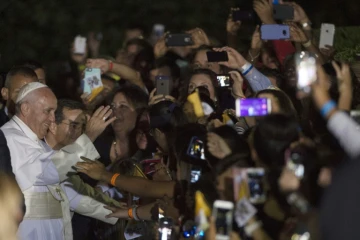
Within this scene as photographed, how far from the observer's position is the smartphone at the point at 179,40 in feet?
35.4

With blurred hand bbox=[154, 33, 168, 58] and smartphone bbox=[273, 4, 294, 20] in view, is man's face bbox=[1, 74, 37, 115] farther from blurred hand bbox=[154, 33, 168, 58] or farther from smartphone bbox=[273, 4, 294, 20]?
smartphone bbox=[273, 4, 294, 20]

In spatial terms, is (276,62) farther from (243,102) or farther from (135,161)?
(243,102)

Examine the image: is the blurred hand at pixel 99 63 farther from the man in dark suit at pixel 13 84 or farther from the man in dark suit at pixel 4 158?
the man in dark suit at pixel 4 158

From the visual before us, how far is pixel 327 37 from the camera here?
32.4ft

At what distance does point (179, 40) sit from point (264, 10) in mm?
1060

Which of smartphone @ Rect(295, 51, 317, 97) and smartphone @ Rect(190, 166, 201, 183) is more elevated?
smartphone @ Rect(295, 51, 317, 97)

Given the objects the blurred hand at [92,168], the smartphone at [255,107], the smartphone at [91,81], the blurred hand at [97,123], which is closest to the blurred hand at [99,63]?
the smartphone at [91,81]

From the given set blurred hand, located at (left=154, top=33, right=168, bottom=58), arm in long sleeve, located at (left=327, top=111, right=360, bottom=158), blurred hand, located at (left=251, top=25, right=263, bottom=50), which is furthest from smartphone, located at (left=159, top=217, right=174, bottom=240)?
blurred hand, located at (left=154, top=33, right=168, bottom=58)

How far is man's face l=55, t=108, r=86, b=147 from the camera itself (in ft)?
29.9

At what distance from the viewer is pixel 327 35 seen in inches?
389

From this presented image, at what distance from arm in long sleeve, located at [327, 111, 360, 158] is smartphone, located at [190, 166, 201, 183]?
1507 millimetres

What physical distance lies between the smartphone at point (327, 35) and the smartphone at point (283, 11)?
0.33 metres

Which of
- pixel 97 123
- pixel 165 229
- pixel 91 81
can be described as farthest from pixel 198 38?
pixel 165 229

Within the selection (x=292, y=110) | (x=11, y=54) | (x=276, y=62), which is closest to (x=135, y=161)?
(x=292, y=110)
